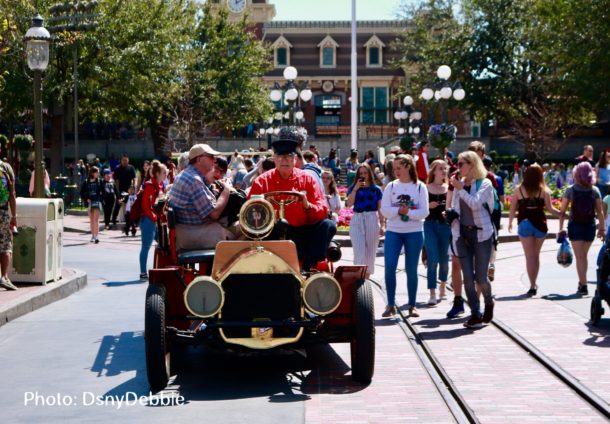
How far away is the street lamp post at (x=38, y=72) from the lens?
698 inches

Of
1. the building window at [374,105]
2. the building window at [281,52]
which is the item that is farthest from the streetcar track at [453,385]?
the building window at [281,52]

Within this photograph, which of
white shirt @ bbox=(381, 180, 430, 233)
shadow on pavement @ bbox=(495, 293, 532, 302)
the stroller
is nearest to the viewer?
the stroller

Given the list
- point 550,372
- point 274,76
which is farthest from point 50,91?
point 274,76

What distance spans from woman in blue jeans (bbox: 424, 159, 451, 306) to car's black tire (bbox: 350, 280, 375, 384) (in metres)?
4.99

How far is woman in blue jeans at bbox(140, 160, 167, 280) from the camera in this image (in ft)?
56.0

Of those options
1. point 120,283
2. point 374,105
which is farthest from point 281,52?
point 120,283

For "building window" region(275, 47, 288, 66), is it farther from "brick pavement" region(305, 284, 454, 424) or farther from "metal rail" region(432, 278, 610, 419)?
"brick pavement" region(305, 284, 454, 424)

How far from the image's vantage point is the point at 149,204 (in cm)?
1711

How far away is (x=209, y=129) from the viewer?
70.4m

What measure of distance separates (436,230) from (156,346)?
6116 millimetres

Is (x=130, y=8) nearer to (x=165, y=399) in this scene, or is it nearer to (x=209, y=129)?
(x=209, y=129)

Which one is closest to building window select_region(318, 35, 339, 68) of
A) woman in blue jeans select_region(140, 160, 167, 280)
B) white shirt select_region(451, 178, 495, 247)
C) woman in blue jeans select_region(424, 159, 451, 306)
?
woman in blue jeans select_region(140, 160, 167, 280)

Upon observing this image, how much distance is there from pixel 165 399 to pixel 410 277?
4.97 m

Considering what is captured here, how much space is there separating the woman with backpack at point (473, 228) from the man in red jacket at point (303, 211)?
8.40ft
